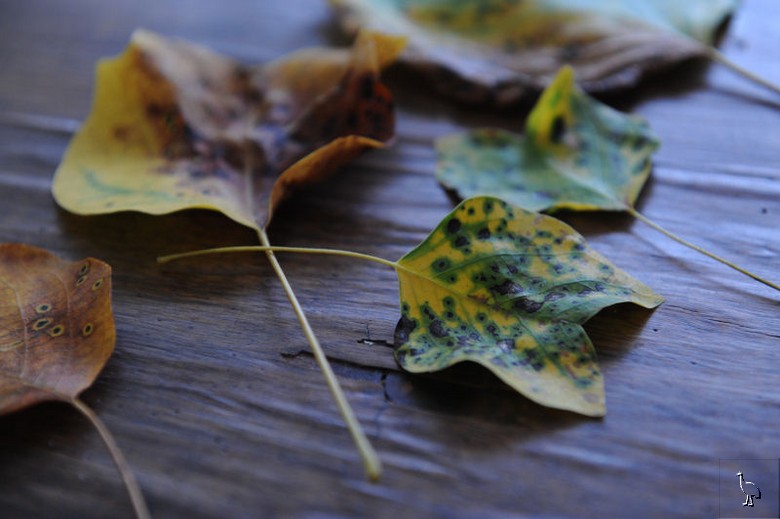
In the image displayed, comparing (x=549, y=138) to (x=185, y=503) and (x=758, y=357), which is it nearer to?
(x=758, y=357)

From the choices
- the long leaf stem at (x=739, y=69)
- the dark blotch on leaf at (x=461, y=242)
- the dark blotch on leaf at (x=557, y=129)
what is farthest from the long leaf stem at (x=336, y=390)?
the long leaf stem at (x=739, y=69)

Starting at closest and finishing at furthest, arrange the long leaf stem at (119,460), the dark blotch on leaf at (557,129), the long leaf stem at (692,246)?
1. the long leaf stem at (119,460)
2. the long leaf stem at (692,246)
3. the dark blotch on leaf at (557,129)

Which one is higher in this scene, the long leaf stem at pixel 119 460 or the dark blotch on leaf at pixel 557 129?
the dark blotch on leaf at pixel 557 129

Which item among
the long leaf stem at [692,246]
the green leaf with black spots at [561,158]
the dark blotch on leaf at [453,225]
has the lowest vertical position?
the long leaf stem at [692,246]

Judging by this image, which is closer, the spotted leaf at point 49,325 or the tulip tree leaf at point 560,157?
the spotted leaf at point 49,325

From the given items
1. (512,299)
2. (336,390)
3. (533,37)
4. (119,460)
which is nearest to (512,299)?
(512,299)

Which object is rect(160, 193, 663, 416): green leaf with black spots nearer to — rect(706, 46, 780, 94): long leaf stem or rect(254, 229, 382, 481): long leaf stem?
rect(254, 229, 382, 481): long leaf stem

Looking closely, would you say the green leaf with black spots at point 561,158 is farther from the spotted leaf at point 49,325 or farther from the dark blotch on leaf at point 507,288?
the spotted leaf at point 49,325

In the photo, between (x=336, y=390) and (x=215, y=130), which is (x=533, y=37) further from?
(x=336, y=390)

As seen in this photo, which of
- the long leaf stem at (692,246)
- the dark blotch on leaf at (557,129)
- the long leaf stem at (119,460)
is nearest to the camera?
the long leaf stem at (119,460)
